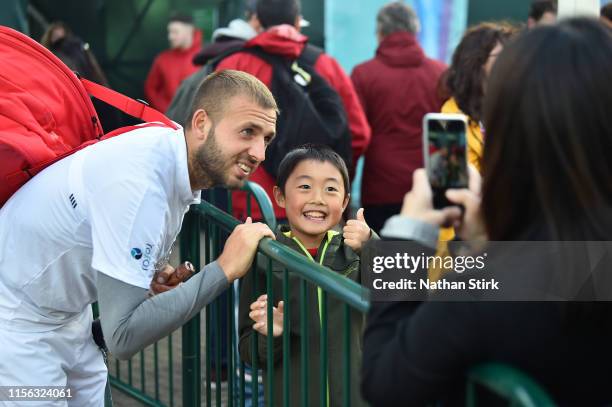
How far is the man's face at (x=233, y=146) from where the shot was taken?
10.3 feet

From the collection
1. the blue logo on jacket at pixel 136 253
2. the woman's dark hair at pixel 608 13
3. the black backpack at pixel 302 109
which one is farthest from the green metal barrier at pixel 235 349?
the woman's dark hair at pixel 608 13

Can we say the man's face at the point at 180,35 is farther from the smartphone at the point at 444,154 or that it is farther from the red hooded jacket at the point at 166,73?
the smartphone at the point at 444,154

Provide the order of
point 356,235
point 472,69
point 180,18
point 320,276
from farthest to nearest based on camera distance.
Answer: point 180,18 < point 472,69 < point 356,235 < point 320,276

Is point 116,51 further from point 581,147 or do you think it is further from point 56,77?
point 581,147

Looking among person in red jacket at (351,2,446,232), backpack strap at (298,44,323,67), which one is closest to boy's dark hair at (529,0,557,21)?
person in red jacket at (351,2,446,232)

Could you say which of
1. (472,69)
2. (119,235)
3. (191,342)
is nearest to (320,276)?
(119,235)

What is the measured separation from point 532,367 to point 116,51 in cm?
874

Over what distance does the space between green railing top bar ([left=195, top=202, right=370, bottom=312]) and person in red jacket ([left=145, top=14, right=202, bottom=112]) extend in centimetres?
640

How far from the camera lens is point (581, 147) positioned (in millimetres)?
1773

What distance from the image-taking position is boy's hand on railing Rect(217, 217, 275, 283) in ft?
9.86

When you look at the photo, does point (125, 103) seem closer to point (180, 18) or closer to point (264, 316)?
point (264, 316)

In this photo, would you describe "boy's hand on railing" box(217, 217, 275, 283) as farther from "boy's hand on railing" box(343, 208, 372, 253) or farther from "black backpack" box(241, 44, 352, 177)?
"black backpack" box(241, 44, 352, 177)

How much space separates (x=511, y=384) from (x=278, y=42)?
3961 mm

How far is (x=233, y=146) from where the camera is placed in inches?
124
